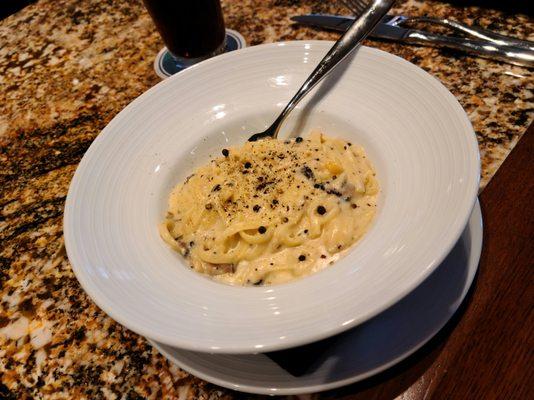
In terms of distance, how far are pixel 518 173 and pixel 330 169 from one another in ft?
2.23

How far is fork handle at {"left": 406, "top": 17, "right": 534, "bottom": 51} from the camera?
1.95 m

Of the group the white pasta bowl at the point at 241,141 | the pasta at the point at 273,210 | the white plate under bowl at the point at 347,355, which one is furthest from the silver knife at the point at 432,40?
the white plate under bowl at the point at 347,355

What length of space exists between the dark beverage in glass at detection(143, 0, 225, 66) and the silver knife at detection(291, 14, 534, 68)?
51 cm

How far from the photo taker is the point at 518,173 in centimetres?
159

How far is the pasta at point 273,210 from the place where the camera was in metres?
1.38

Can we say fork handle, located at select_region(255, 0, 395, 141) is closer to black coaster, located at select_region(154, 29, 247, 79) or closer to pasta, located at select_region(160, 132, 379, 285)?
pasta, located at select_region(160, 132, 379, 285)

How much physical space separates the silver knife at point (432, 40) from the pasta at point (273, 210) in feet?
2.92

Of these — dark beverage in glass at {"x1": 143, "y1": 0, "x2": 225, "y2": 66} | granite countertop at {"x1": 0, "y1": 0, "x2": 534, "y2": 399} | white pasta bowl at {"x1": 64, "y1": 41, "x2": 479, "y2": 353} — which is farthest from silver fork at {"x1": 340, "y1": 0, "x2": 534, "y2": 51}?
dark beverage in glass at {"x1": 143, "y1": 0, "x2": 225, "y2": 66}

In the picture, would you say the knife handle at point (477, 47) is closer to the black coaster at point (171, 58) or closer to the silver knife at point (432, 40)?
the silver knife at point (432, 40)

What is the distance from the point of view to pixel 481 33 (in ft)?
6.72

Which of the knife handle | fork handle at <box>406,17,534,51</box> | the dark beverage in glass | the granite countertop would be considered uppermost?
the dark beverage in glass

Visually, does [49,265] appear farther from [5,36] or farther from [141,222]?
[5,36]

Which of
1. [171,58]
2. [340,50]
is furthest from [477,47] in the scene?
[171,58]

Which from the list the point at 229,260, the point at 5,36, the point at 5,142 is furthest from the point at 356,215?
the point at 5,36
